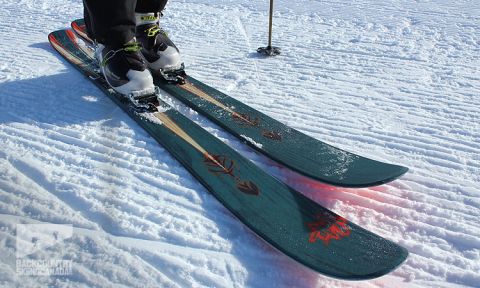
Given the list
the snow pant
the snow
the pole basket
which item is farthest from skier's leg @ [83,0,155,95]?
the pole basket

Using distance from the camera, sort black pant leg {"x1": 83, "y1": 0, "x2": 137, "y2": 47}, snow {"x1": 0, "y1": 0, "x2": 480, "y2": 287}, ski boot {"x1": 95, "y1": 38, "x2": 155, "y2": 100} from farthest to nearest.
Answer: ski boot {"x1": 95, "y1": 38, "x2": 155, "y2": 100}, black pant leg {"x1": 83, "y1": 0, "x2": 137, "y2": 47}, snow {"x1": 0, "y1": 0, "x2": 480, "y2": 287}

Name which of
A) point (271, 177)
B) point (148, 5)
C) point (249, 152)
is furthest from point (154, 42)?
point (271, 177)

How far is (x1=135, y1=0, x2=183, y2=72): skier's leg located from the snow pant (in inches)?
12.8

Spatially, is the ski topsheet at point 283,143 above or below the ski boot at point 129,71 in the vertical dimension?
below

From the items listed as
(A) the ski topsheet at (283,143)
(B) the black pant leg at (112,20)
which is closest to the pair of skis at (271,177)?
(A) the ski topsheet at (283,143)

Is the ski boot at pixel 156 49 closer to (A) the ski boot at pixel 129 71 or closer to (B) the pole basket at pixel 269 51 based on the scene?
(A) the ski boot at pixel 129 71

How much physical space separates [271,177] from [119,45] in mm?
1171

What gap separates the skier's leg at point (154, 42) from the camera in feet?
8.46

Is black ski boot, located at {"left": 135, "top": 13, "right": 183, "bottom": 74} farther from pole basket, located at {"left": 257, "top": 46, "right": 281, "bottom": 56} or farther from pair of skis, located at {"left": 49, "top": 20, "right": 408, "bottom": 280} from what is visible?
pole basket, located at {"left": 257, "top": 46, "right": 281, "bottom": 56}

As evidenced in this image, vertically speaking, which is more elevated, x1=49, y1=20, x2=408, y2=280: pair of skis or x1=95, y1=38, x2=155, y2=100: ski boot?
x1=95, y1=38, x2=155, y2=100: ski boot

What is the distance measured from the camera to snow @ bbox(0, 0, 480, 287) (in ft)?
4.50

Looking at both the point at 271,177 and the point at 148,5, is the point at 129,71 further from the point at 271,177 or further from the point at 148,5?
the point at 271,177

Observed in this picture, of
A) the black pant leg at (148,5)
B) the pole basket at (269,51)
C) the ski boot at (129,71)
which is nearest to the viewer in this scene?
the ski boot at (129,71)

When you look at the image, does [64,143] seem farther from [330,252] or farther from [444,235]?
[444,235]
